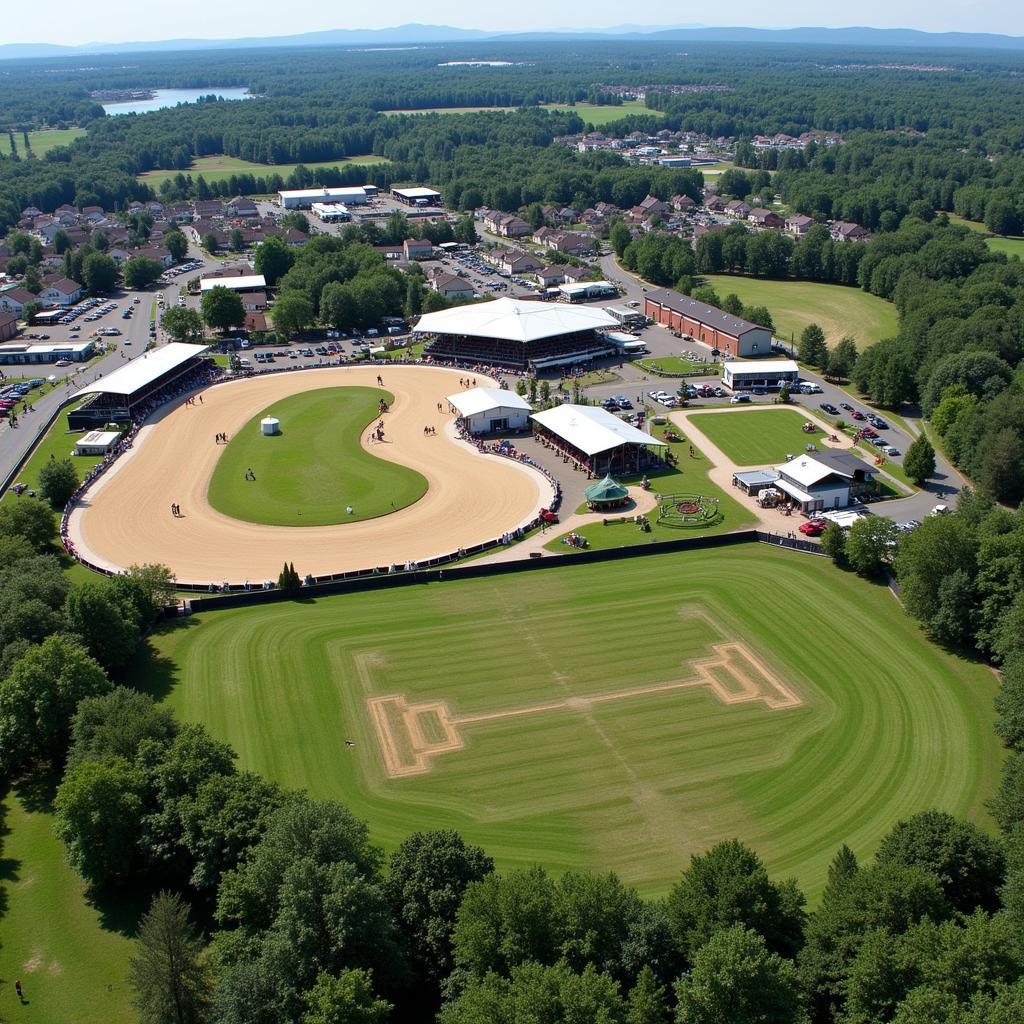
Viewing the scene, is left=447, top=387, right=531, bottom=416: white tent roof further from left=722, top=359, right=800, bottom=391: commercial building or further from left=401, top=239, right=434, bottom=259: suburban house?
left=401, top=239, right=434, bottom=259: suburban house

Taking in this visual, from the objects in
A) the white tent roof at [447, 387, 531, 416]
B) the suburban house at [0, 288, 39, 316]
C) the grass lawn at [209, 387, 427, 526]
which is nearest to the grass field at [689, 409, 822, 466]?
the white tent roof at [447, 387, 531, 416]

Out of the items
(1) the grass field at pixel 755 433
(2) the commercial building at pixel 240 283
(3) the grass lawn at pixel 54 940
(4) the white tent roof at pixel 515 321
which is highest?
(4) the white tent roof at pixel 515 321

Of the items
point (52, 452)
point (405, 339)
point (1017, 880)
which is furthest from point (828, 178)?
point (1017, 880)

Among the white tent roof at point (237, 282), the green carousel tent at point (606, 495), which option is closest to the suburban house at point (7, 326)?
the white tent roof at point (237, 282)

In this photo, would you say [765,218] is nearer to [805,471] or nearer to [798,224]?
[798,224]

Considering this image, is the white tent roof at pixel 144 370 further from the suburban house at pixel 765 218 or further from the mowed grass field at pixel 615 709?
the suburban house at pixel 765 218

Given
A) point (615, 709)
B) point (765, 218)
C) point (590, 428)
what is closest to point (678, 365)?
point (590, 428)

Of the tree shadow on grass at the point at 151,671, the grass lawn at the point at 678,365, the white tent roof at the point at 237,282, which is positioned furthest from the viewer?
the white tent roof at the point at 237,282
